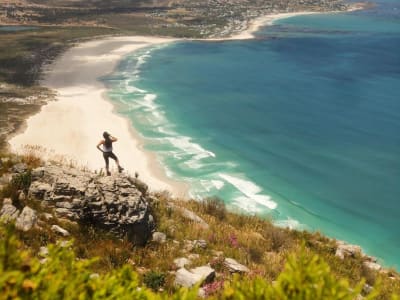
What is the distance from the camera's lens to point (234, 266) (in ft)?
39.0

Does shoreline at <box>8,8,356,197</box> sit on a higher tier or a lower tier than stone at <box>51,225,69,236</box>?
lower

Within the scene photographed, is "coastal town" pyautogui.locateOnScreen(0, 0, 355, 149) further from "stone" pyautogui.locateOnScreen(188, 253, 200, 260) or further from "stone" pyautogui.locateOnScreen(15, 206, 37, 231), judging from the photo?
"stone" pyautogui.locateOnScreen(188, 253, 200, 260)

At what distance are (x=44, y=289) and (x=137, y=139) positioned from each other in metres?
33.4

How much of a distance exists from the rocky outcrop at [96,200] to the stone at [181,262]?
4.64ft

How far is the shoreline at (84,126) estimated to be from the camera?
1222 inches

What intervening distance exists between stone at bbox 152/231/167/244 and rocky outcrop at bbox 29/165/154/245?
216mm

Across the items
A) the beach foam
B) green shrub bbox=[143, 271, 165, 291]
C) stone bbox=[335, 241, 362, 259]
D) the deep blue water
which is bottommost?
the beach foam

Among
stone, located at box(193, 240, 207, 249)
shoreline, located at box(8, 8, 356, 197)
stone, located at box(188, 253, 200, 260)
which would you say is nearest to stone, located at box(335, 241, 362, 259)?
stone, located at box(193, 240, 207, 249)

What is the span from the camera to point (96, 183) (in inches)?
516

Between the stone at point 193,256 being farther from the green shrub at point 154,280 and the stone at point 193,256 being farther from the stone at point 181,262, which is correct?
the green shrub at point 154,280

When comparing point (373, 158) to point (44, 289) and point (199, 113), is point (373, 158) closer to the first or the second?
point (199, 113)

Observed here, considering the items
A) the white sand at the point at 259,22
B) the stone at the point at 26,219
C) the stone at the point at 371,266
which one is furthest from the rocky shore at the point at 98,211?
the white sand at the point at 259,22

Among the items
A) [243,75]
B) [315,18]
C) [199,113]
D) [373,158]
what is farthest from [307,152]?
[315,18]

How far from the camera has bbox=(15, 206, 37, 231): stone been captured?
35.6 feet
